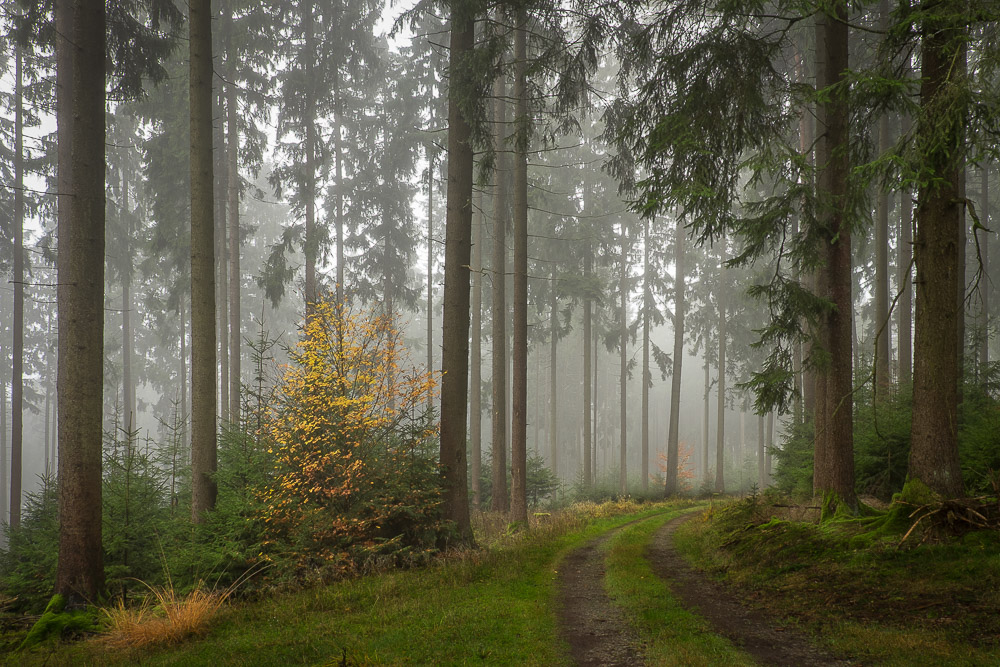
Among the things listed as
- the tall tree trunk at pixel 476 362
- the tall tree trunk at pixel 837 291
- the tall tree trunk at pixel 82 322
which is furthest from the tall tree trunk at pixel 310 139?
the tall tree trunk at pixel 837 291

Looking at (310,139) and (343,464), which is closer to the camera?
(343,464)

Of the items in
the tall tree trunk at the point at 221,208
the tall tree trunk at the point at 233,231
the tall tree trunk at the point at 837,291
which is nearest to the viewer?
the tall tree trunk at the point at 837,291

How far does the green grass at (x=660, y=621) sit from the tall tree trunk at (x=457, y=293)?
3240mm

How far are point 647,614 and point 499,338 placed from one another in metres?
11.0

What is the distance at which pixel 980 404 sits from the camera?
11656 mm

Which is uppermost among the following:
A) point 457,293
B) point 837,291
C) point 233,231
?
point 233,231

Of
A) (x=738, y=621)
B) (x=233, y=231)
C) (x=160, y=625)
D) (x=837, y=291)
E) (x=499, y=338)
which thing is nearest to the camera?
(x=738, y=621)

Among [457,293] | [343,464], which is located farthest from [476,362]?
[343,464]

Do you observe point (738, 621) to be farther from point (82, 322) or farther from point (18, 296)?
point (18, 296)

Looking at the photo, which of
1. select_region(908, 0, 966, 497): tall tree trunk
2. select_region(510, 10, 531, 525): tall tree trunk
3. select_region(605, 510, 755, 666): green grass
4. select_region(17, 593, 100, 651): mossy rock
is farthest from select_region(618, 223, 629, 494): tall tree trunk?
select_region(17, 593, 100, 651): mossy rock

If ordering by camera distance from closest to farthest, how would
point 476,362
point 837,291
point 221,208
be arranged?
point 837,291, point 221,208, point 476,362

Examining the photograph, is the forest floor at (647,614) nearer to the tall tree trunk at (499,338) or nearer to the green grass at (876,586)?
the green grass at (876,586)

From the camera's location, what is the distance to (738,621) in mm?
6113

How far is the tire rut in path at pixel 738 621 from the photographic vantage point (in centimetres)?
496
